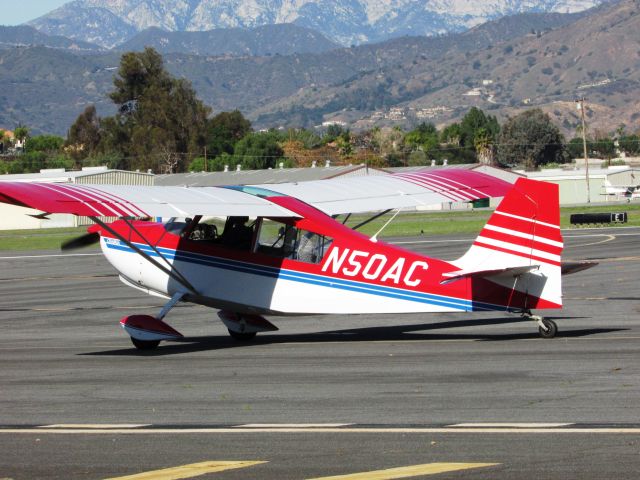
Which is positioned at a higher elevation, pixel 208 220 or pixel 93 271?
pixel 208 220

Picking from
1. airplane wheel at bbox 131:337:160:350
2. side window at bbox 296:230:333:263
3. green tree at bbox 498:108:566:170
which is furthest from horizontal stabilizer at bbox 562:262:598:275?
green tree at bbox 498:108:566:170

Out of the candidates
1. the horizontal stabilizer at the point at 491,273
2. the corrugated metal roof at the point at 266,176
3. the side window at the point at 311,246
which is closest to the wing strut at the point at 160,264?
the side window at the point at 311,246

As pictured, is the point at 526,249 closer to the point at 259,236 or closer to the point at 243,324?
the point at 259,236

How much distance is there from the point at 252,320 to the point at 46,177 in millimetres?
77296

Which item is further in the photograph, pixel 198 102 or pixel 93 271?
pixel 198 102

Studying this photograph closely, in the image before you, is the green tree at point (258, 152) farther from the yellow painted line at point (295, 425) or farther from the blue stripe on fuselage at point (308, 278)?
the yellow painted line at point (295, 425)

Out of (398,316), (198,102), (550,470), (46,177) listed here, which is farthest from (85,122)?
(550,470)

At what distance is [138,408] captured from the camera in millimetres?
11266

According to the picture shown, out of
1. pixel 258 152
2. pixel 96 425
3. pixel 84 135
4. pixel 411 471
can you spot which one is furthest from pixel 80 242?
pixel 84 135

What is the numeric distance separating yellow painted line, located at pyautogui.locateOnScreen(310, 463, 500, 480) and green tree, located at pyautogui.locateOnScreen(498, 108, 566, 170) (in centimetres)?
17760

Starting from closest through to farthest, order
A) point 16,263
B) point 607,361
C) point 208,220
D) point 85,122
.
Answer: point 607,361, point 208,220, point 16,263, point 85,122

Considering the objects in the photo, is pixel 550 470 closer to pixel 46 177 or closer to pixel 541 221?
Result: pixel 541 221

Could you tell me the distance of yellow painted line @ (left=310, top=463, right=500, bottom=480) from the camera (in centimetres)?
810

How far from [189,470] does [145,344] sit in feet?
25.7
